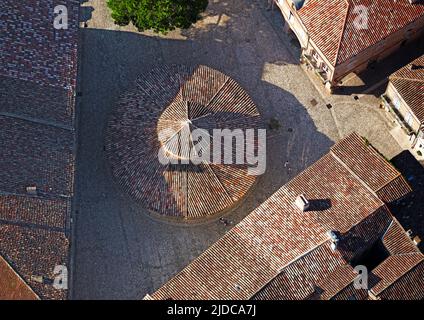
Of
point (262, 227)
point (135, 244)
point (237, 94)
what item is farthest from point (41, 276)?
point (237, 94)

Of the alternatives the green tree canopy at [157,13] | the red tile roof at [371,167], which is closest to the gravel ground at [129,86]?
the green tree canopy at [157,13]

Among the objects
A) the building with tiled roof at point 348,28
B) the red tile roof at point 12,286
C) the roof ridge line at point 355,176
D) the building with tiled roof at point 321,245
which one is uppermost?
the building with tiled roof at point 348,28

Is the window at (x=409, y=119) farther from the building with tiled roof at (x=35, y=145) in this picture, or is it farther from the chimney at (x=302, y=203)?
the building with tiled roof at (x=35, y=145)

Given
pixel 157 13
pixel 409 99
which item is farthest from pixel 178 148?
pixel 409 99

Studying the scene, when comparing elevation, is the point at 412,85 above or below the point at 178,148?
above

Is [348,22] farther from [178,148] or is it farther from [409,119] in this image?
[178,148]

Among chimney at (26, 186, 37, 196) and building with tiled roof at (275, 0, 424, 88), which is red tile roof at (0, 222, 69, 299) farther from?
building with tiled roof at (275, 0, 424, 88)

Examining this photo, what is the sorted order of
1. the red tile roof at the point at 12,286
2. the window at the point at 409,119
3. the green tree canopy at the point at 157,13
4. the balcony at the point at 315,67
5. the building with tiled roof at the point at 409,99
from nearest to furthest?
the red tile roof at the point at 12,286
the building with tiled roof at the point at 409,99
the window at the point at 409,119
the green tree canopy at the point at 157,13
the balcony at the point at 315,67

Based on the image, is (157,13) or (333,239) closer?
(333,239)

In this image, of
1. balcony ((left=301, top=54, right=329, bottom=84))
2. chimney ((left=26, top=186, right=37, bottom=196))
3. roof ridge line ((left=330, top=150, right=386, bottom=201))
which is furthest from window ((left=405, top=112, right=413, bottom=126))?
chimney ((left=26, top=186, right=37, bottom=196))
